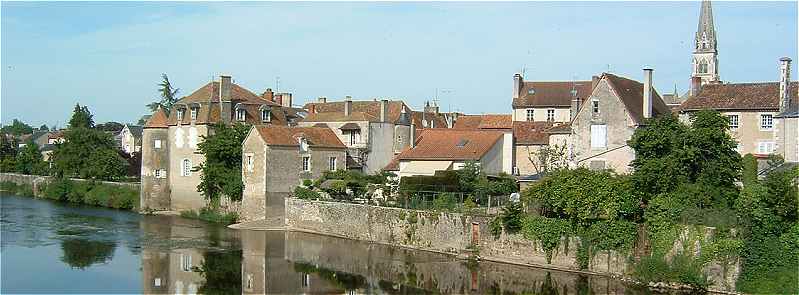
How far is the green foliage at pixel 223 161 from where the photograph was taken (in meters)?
48.7

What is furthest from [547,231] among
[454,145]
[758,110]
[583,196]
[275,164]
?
[275,164]

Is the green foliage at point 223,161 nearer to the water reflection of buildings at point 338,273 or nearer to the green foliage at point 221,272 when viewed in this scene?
the water reflection of buildings at point 338,273

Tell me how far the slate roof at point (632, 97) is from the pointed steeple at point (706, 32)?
52.8 metres

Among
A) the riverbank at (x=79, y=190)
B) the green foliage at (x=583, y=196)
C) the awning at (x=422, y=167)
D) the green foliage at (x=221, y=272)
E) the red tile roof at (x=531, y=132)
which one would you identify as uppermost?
the red tile roof at (x=531, y=132)

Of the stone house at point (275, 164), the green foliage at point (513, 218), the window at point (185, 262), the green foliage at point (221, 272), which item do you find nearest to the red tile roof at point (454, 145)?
the stone house at point (275, 164)

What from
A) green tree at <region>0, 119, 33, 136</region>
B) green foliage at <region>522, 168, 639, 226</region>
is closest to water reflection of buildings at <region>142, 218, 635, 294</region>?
green foliage at <region>522, 168, 639, 226</region>

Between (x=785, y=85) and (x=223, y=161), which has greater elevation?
(x=785, y=85)

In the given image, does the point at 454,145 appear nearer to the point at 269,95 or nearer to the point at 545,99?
the point at 545,99

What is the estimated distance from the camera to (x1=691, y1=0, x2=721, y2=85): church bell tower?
9312cm

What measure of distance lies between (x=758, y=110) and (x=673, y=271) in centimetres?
1496

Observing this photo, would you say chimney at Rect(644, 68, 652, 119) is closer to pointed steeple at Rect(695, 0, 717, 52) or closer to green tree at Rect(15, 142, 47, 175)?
green tree at Rect(15, 142, 47, 175)

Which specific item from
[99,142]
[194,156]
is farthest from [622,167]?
[99,142]

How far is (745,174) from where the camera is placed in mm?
31000

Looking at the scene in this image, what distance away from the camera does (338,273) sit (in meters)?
31.5
